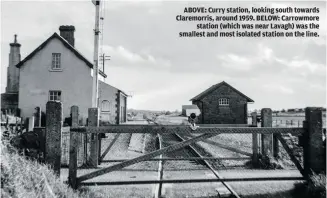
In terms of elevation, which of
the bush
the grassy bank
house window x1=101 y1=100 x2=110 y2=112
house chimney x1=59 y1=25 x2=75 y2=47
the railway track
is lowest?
the railway track

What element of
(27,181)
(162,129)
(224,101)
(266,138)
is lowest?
(27,181)

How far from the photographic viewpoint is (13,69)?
1127 inches

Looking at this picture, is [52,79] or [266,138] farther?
[52,79]

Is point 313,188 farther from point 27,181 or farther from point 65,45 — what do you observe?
point 65,45

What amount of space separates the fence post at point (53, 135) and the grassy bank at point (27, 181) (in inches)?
5.9

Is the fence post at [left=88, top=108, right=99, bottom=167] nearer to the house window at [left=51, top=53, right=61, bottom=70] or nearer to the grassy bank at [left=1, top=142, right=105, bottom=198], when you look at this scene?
the grassy bank at [left=1, top=142, right=105, bottom=198]

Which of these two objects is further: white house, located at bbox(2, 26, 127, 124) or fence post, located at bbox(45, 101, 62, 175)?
white house, located at bbox(2, 26, 127, 124)

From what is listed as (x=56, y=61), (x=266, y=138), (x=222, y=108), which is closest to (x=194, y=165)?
(x=266, y=138)

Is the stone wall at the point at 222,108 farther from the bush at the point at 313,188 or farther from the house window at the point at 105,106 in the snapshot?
the bush at the point at 313,188

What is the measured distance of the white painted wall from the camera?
2573 cm

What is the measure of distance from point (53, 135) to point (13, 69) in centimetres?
2695

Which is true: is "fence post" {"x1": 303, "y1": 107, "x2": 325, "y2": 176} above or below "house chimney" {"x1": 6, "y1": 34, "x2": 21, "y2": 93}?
below

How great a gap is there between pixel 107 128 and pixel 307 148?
358 cm

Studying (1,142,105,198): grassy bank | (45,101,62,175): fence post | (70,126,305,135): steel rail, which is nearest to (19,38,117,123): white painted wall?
(45,101,62,175): fence post
